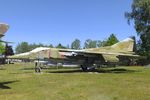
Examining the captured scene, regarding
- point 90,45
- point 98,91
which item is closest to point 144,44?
point 98,91

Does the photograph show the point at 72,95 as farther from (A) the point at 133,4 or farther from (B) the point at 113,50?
(A) the point at 133,4

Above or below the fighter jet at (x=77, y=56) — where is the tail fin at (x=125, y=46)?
above

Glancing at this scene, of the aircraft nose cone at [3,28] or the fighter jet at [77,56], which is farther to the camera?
the fighter jet at [77,56]

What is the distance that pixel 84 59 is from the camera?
34.4 meters

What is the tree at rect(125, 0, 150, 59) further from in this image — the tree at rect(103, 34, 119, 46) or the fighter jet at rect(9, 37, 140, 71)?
the tree at rect(103, 34, 119, 46)

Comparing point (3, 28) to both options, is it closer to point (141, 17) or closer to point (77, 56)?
point (77, 56)

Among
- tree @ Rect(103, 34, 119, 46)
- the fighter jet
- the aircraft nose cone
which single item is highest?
tree @ Rect(103, 34, 119, 46)

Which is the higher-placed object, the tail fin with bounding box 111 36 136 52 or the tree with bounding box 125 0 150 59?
the tree with bounding box 125 0 150 59

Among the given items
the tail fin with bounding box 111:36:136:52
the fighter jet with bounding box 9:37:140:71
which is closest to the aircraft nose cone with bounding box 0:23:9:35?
the fighter jet with bounding box 9:37:140:71

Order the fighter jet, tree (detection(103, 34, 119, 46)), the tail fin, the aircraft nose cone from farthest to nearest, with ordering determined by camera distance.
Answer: tree (detection(103, 34, 119, 46)) → the tail fin → the fighter jet → the aircraft nose cone

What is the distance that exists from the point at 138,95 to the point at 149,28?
47.2 m

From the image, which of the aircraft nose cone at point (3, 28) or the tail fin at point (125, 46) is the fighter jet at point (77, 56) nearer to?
the tail fin at point (125, 46)

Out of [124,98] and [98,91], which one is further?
[98,91]

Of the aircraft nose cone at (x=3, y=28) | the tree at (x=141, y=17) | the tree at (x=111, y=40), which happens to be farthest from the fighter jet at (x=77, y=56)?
the tree at (x=111, y=40)
